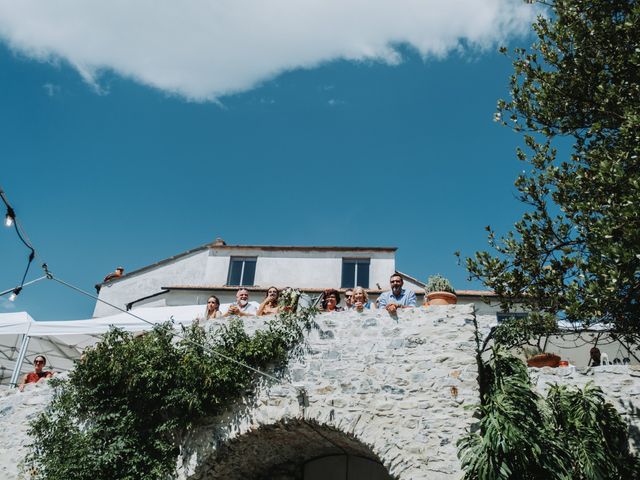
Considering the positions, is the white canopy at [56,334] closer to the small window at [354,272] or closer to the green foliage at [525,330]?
the green foliage at [525,330]

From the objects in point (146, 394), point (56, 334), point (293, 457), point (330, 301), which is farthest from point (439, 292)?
point (56, 334)

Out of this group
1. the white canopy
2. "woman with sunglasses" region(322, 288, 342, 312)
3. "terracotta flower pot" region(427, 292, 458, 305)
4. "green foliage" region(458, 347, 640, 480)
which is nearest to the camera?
"green foliage" region(458, 347, 640, 480)

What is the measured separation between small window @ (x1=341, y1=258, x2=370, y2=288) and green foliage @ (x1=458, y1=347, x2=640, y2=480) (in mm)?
12750

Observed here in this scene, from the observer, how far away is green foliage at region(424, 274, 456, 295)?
11.3m

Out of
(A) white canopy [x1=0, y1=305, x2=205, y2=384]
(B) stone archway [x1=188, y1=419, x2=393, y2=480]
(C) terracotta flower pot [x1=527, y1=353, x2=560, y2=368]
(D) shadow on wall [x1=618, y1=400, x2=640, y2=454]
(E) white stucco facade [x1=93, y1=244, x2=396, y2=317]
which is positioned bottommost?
(B) stone archway [x1=188, y1=419, x2=393, y2=480]

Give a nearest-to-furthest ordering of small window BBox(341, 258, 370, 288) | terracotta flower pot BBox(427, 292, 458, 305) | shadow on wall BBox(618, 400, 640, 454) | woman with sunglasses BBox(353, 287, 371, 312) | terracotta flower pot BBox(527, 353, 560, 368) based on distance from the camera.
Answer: shadow on wall BBox(618, 400, 640, 454)
terracotta flower pot BBox(527, 353, 560, 368)
terracotta flower pot BBox(427, 292, 458, 305)
woman with sunglasses BBox(353, 287, 371, 312)
small window BBox(341, 258, 370, 288)

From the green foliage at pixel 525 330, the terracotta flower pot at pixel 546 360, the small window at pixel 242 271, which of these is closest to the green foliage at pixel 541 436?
the terracotta flower pot at pixel 546 360

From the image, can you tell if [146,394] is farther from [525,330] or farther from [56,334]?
[525,330]

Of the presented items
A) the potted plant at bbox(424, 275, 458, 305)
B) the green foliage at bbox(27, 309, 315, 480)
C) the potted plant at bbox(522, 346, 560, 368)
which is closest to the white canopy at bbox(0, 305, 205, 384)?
the green foliage at bbox(27, 309, 315, 480)

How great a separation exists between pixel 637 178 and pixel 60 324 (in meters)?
11.9

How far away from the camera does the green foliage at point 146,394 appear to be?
420 inches

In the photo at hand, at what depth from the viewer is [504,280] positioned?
11.6 meters

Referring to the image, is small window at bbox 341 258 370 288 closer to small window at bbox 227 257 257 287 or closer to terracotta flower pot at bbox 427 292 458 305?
small window at bbox 227 257 257 287

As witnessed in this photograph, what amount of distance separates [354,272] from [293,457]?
35.6 ft
